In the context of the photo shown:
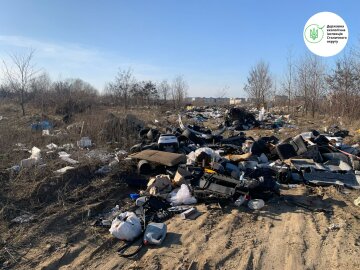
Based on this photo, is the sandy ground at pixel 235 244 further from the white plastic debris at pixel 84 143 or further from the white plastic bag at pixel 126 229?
the white plastic debris at pixel 84 143

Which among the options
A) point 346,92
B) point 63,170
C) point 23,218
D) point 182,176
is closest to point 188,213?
Answer: point 182,176

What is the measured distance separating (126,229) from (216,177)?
5.94 feet

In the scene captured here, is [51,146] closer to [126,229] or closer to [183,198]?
[183,198]

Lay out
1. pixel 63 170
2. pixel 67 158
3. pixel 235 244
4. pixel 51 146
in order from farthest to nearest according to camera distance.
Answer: pixel 51 146 < pixel 67 158 < pixel 63 170 < pixel 235 244

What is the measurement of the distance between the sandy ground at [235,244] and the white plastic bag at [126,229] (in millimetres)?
95

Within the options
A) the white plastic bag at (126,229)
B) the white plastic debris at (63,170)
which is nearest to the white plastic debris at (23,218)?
the white plastic bag at (126,229)

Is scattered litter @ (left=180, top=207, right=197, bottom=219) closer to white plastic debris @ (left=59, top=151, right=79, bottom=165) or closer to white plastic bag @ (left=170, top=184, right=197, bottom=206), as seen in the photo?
white plastic bag @ (left=170, top=184, right=197, bottom=206)

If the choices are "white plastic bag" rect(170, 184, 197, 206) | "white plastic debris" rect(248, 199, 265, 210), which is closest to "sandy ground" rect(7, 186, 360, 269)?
"white plastic debris" rect(248, 199, 265, 210)

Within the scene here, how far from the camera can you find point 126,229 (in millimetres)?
3727

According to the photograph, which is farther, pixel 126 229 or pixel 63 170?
pixel 63 170

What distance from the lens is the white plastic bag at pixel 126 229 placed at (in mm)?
3718

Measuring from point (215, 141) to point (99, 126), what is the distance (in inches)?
138

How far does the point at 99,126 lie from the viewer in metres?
9.84

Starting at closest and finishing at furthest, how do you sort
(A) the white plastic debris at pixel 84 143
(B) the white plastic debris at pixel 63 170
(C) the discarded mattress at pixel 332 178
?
(C) the discarded mattress at pixel 332 178 → (B) the white plastic debris at pixel 63 170 → (A) the white plastic debris at pixel 84 143
